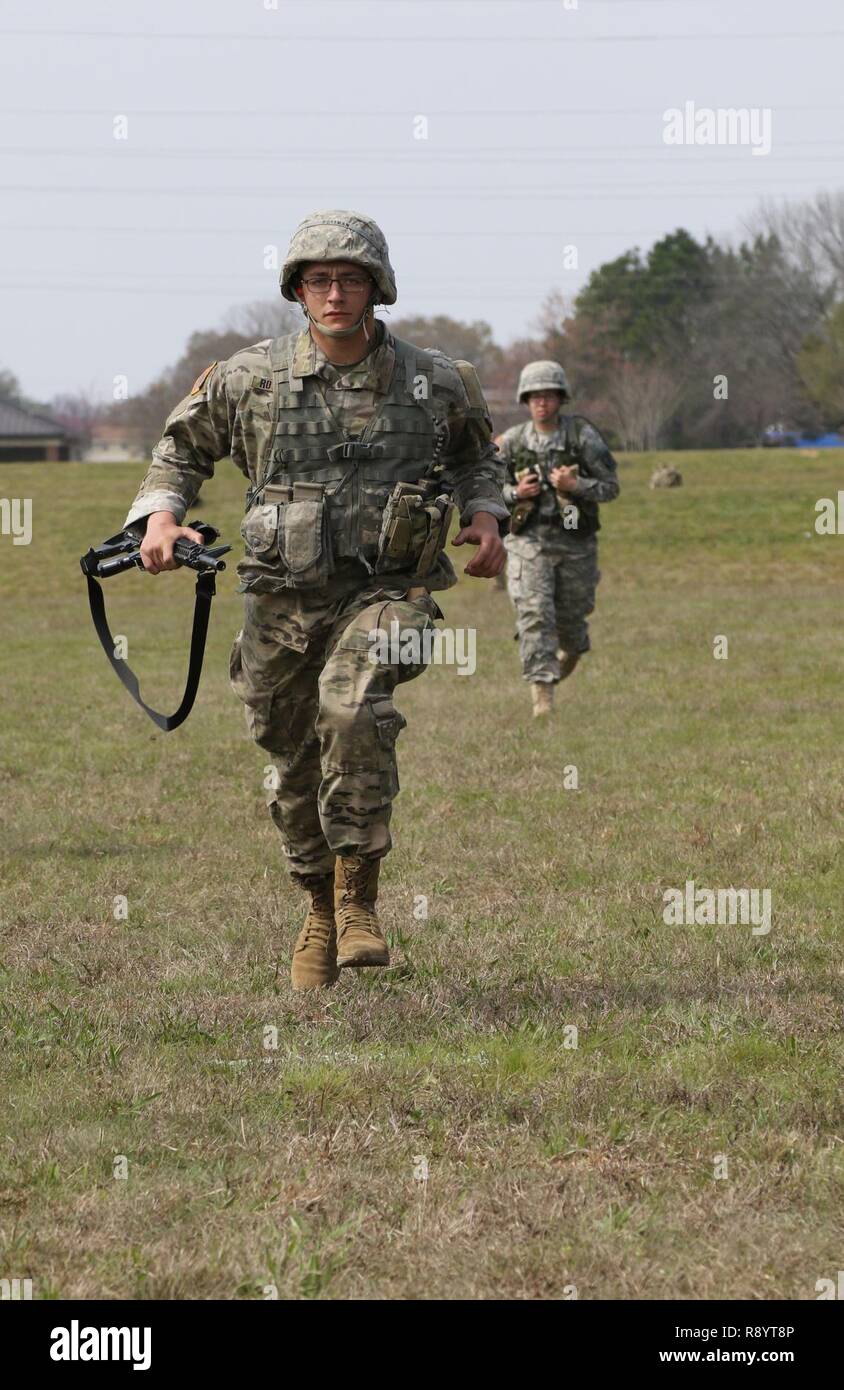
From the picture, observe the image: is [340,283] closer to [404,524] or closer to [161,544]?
[404,524]

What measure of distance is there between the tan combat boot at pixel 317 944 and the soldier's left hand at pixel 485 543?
118cm

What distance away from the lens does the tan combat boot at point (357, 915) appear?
556cm

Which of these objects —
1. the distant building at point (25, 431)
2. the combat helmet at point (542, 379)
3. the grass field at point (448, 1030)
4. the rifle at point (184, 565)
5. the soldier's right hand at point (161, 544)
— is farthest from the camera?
the distant building at point (25, 431)

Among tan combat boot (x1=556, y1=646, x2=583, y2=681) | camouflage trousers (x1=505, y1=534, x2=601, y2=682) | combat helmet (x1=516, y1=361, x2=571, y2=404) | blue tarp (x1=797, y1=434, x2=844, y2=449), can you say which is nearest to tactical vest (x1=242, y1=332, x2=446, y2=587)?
combat helmet (x1=516, y1=361, x2=571, y2=404)

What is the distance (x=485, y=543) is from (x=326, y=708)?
2.46ft

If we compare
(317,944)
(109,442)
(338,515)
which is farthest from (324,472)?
(109,442)

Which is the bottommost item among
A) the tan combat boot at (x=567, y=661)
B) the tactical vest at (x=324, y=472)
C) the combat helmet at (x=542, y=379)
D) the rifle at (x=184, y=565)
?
the tan combat boot at (x=567, y=661)

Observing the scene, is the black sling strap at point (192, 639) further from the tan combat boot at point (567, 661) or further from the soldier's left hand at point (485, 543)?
the tan combat boot at point (567, 661)

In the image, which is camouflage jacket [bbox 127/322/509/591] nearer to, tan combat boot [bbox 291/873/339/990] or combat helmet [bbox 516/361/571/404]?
tan combat boot [bbox 291/873/339/990]

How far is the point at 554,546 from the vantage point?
13562 mm

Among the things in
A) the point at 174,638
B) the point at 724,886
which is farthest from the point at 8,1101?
the point at 174,638

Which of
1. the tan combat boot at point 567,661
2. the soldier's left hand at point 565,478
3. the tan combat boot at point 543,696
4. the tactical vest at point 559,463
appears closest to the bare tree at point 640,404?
the tan combat boot at point 567,661

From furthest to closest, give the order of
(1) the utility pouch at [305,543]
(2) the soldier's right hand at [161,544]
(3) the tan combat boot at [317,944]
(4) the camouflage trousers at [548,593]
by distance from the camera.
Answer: (4) the camouflage trousers at [548,593] < (3) the tan combat boot at [317,944] < (1) the utility pouch at [305,543] < (2) the soldier's right hand at [161,544]
